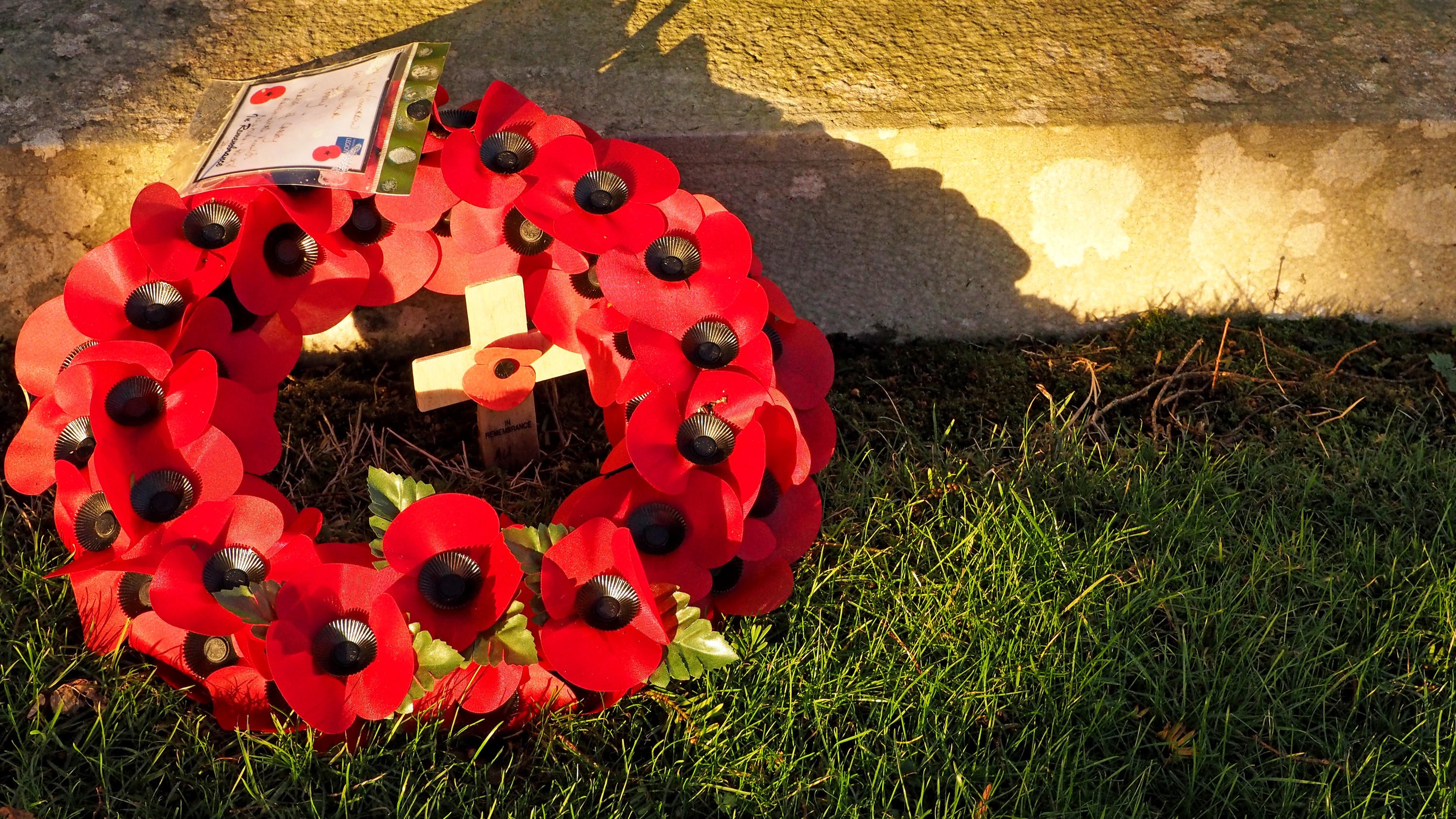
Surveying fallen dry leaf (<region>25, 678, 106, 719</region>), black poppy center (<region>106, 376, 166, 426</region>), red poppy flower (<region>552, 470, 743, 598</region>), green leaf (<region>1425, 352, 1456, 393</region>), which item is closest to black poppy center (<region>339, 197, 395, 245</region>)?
black poppy center (<region>106, 376, 166, 426</region>)

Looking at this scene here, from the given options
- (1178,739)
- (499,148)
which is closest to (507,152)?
(499,148)

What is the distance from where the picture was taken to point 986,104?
2541 millimetres

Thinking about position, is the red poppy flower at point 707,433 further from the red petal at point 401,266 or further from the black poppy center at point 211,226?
the black poppy center at point 211,226

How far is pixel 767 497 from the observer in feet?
6.22

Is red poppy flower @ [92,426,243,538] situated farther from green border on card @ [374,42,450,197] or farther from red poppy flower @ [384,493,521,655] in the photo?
green border on card @ [374,42,450,197]

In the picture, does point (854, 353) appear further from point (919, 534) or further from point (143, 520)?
point (143, 520)

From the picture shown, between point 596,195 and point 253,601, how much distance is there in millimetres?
871

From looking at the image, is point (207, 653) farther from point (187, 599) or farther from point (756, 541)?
point (756, 541)

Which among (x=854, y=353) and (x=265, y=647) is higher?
(x=265, y=647)

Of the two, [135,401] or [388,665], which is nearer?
[388,665]

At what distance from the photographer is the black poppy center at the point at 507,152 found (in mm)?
1947

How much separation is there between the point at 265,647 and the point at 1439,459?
2.38 metres

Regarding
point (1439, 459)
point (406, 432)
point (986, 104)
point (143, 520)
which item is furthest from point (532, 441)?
point (1439, 459)

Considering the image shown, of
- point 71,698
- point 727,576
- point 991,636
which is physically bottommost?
point 71,698
